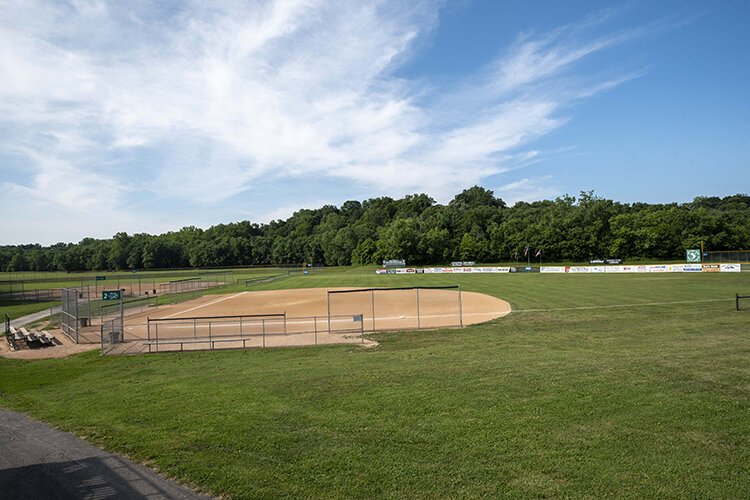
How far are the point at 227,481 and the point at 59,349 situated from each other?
2026cm

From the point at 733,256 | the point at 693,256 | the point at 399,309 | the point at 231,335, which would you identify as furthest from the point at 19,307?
the point at 693,256

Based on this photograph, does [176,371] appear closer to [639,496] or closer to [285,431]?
[285,431]

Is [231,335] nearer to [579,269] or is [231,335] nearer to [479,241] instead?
[579,269]

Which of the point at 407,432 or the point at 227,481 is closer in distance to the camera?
the point at 227,481

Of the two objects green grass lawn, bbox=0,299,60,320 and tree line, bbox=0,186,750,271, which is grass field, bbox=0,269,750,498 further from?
tree line, bbox=0,186,750,271

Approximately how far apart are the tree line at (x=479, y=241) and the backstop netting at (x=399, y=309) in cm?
7086

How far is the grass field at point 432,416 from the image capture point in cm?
693

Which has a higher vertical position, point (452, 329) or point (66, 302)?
point (66, 302)

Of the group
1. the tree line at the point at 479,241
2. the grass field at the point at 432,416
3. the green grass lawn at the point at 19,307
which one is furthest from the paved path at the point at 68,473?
the tree line at the point at 479,241

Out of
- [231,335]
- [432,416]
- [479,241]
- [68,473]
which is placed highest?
[479,241]

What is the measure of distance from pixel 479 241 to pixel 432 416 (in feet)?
370

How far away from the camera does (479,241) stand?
119375 mm

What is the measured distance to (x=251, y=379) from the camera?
13.9 meters

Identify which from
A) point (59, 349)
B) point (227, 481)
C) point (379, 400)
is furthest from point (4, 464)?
point (59, 349)
